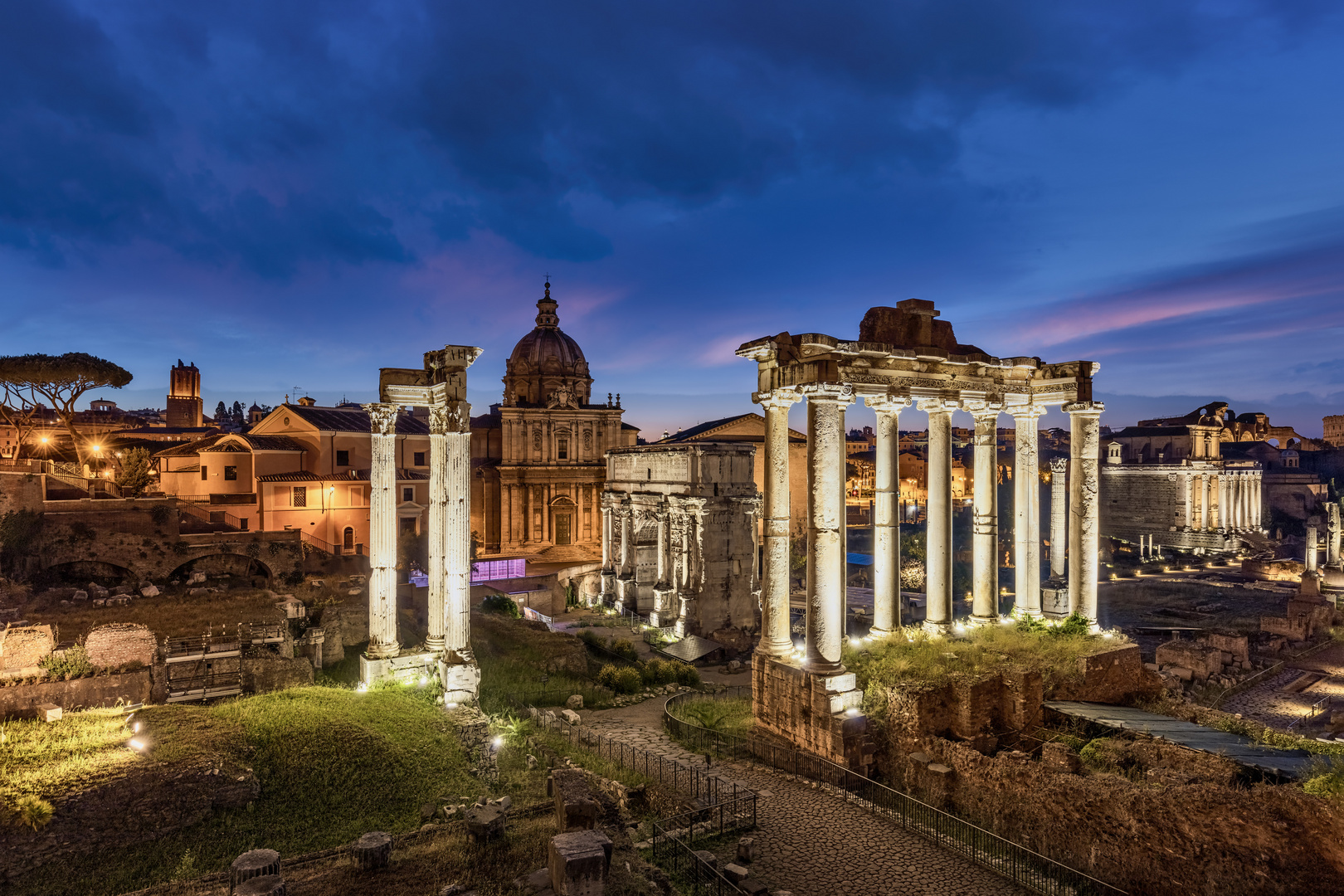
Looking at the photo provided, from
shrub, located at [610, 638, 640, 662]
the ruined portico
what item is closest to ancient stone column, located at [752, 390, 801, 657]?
the ruined portico

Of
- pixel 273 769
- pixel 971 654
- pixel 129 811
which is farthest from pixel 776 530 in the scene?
pixel 129 811

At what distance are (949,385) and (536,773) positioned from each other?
487 inches

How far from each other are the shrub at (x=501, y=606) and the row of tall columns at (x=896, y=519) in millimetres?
19032

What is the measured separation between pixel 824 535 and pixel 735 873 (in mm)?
6561

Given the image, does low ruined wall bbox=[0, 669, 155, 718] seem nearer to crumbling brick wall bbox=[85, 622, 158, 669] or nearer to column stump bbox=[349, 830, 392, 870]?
crumbling brick wall bbox=[85, 622, 158, 669]

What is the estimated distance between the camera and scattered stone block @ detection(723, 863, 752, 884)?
10.1m

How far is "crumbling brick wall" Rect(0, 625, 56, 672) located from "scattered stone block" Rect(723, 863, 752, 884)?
14.0m

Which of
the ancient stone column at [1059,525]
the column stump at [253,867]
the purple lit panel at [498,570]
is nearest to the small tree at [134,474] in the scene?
the purple lit panel at [498,570]

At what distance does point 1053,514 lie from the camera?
20.7m

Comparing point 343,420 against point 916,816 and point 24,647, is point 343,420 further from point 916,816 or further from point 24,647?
point 916,816

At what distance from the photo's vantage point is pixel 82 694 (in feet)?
47.1

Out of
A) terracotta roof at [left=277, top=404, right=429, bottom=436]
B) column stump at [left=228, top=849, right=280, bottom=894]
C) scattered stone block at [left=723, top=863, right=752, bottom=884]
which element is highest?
terracotta roof at [left=277, top=404, right=429, bottom=436]

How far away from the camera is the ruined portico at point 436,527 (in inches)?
658

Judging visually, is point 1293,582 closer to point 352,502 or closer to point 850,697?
point 850,697
